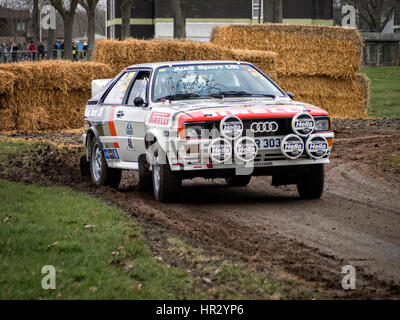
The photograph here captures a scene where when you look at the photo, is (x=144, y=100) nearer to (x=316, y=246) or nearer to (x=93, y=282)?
(x=316, y=246)

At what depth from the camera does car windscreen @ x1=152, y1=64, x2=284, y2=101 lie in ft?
33.2

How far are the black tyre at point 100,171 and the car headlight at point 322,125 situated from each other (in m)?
3.14

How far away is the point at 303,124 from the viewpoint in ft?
29.9

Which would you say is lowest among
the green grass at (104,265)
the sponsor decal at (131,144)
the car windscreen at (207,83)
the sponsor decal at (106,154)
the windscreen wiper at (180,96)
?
the green grass at (104,265)

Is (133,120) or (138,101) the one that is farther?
(133,120)

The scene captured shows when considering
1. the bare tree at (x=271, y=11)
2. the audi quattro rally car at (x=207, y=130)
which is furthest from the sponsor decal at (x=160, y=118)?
the bare tree at (x=271, y=11)

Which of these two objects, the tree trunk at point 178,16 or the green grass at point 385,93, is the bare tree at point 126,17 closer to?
the tree trunk at point 178,16

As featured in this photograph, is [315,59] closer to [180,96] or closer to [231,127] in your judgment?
[180,96]

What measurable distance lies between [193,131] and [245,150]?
621mm

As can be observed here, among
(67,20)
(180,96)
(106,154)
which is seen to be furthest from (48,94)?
(67,20)

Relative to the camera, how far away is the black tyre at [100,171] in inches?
438

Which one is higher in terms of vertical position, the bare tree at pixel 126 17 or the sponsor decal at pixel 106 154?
the bare tree at pixel 126 17

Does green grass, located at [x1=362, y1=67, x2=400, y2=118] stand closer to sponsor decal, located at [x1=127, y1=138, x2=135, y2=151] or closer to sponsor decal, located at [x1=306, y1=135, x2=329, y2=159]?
sponsor decal, located at [x1=127, y1=138, x2=135, y2=151]
